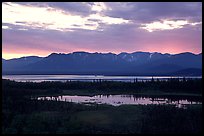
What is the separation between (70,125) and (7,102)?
1478 cm

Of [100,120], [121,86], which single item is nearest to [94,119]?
[100,120]

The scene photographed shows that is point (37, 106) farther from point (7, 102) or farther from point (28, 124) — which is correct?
point (28, 124)

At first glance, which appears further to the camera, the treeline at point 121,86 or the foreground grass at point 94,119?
the treeline at point 121,86

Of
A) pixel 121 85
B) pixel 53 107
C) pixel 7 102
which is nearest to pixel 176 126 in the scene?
pixel 53 107

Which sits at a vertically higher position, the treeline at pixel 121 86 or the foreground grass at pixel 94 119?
the treeline at pixel 121 86

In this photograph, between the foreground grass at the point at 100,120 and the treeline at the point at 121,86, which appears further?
the treeline at the point at 121,86

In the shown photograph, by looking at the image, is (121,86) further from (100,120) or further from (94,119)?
(100,120)

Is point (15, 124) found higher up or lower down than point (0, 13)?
lower down

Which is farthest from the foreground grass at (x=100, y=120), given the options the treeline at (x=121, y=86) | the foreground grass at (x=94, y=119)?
the treeline at (x=121, y=86)

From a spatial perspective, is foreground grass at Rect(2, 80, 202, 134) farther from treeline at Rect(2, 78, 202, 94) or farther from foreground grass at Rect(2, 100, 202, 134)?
treeline at Rect(2, 78, 202, 94)

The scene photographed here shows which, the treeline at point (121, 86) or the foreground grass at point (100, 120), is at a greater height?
the treeline at point (121, 86)

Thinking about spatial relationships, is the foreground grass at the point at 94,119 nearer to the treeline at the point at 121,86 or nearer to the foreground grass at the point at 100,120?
the foreground grass at the point at 100,120

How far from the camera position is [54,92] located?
6112cm

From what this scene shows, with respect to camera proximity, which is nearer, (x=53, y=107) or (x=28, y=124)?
(x=28, y=124)
